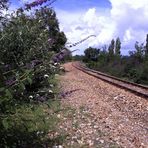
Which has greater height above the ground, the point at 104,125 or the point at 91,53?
the point at 104,125

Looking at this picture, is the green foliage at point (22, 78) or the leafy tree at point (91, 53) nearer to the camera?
the green foliage at point (22, 78)

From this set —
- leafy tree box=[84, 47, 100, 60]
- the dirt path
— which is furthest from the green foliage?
leafy tree box=[84, 47, 100, 60]

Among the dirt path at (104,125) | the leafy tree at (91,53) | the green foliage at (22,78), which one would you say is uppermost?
the green foliage at (22,78)

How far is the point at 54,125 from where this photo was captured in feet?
33.9

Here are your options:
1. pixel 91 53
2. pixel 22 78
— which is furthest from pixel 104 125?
pixel 91 53

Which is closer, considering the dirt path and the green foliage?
the green foliage

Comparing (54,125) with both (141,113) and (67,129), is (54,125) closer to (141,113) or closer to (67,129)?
(67,129)

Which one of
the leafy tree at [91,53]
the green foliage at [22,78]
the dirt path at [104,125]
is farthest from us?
the leafy tree at [91,53]

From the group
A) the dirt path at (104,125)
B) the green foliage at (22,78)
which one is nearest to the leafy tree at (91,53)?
the dirt path at (104,125)

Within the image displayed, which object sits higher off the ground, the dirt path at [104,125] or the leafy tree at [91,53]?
the dirt path at [104,125]

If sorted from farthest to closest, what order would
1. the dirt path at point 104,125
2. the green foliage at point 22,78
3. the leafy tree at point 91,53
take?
the leafy tree at point 91,53
the dirt path at point 104,125
the green foliage at point 22,78

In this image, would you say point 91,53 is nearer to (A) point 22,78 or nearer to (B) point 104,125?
(B) point 104,125

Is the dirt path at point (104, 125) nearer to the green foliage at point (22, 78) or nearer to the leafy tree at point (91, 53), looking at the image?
the green foliage at point (22, 78)

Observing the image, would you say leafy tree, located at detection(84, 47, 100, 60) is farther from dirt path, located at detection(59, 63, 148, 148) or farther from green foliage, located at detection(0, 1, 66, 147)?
green foliage, located at detection(0, 1, 66, 147)
